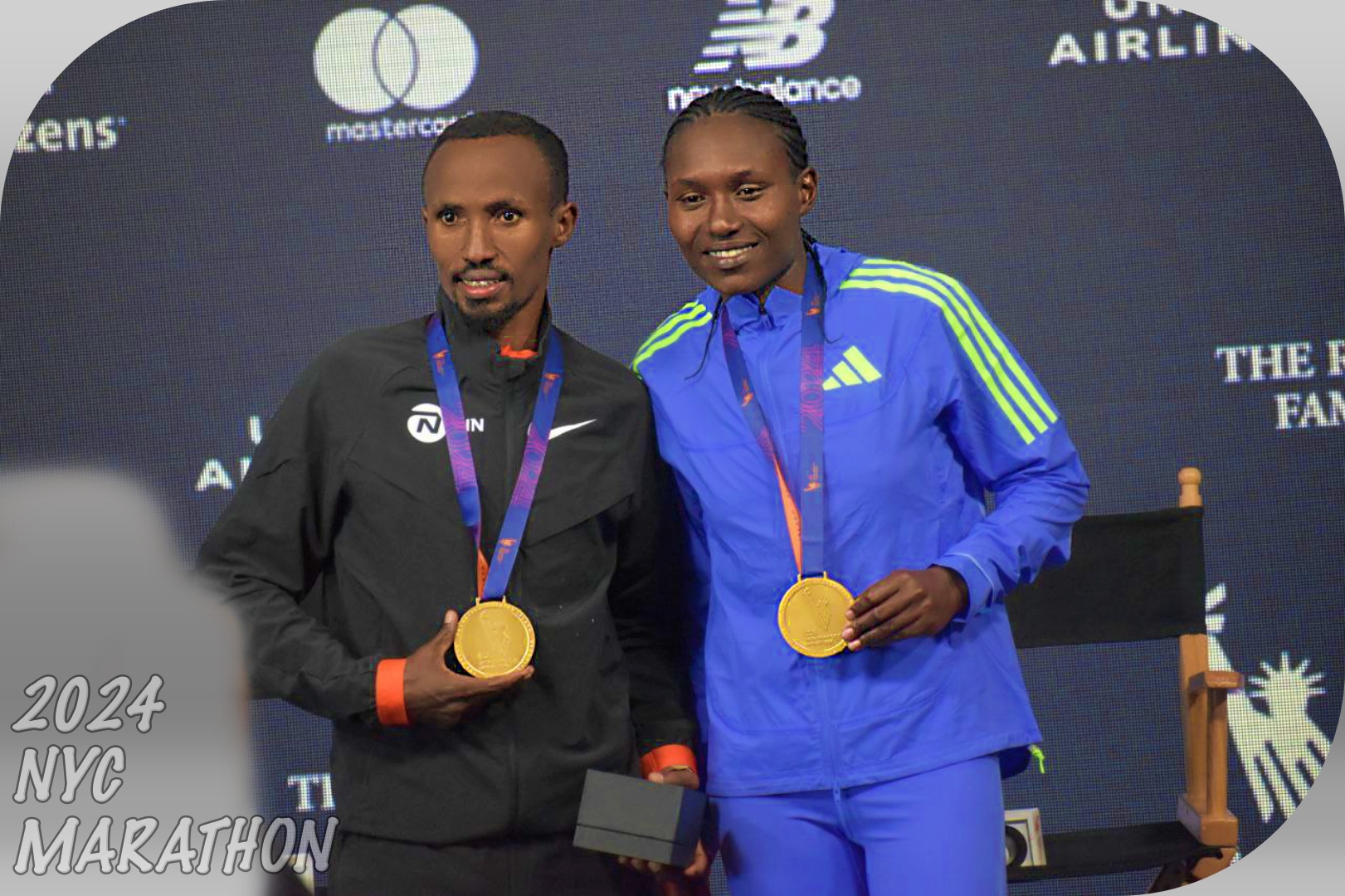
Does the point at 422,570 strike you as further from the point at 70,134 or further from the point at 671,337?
the point at 70,134

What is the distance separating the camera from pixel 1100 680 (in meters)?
3.76

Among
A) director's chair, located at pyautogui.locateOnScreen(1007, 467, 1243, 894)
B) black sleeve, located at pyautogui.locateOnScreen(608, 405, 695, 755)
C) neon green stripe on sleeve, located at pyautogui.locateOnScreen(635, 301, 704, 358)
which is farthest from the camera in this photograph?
director's chair, located at pyautogui.locateOnScreen(1007, 467, 1243, 894)

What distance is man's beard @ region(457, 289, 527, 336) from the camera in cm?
204

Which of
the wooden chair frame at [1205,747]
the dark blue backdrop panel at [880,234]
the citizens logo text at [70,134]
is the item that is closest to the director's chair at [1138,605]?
the wooden chair frame at [1205,747]

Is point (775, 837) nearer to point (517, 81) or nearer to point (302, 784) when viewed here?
point (302, 784)

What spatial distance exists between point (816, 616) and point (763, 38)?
2.18 metres

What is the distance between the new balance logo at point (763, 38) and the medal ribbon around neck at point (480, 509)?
6.06 ft

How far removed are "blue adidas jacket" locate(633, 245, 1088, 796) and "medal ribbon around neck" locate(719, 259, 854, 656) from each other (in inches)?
0.6

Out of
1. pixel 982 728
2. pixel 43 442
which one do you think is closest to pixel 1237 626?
pixel 982 728

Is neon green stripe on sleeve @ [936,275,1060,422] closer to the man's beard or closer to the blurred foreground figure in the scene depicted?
the man's beard

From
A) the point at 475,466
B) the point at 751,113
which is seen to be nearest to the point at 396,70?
the point at 751,113

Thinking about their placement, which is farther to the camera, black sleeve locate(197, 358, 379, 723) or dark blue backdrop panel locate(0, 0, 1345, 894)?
dark blue backdrop panel locate(0, 0, 1345, 894)

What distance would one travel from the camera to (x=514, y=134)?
6.88ft

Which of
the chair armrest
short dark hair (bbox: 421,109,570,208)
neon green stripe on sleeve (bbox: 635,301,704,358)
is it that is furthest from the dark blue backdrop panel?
short dark hair (bbox: 421,109,570,208)
